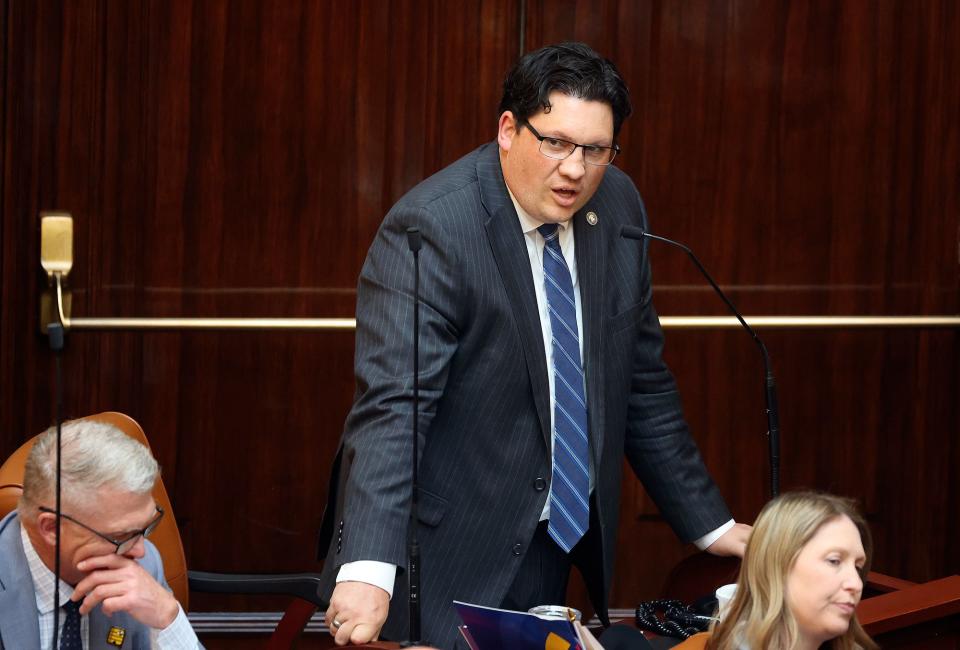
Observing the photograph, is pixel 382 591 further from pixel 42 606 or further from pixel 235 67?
pixel 235 67

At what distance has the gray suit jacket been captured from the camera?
6.81 feet

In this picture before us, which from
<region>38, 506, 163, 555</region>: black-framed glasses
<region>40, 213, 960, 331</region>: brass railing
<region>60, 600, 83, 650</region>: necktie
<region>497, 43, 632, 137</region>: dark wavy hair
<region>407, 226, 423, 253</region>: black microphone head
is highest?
<region>497, 43, 632, 137</region>: dark wavy hair

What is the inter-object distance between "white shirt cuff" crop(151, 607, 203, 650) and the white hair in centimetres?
20

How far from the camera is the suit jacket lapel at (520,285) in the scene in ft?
8.07

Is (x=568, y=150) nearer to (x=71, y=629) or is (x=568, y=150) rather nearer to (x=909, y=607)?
(x=909, y=607)

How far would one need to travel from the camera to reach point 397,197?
367 centimetres

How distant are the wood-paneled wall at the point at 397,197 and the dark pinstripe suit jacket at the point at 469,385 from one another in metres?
1.13

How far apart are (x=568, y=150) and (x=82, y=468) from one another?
903mm

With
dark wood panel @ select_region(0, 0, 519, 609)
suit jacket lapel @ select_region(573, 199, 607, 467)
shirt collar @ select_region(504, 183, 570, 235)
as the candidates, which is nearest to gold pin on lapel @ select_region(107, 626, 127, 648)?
suit jacket lapel @ select_region(573, 199, 607, 467)

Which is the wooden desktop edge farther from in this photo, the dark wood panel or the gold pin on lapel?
the dark wood panel

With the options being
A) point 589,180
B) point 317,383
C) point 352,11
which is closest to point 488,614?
point 589,180

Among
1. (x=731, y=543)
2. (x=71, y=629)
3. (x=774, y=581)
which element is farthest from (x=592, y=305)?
(x=71, y=629)

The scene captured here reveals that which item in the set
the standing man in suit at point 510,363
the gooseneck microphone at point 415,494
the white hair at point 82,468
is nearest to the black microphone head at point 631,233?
the standing man in suit at point 510,363

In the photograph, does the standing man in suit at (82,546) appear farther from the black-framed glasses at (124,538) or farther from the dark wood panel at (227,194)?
the dark wood panel at (227,194)
